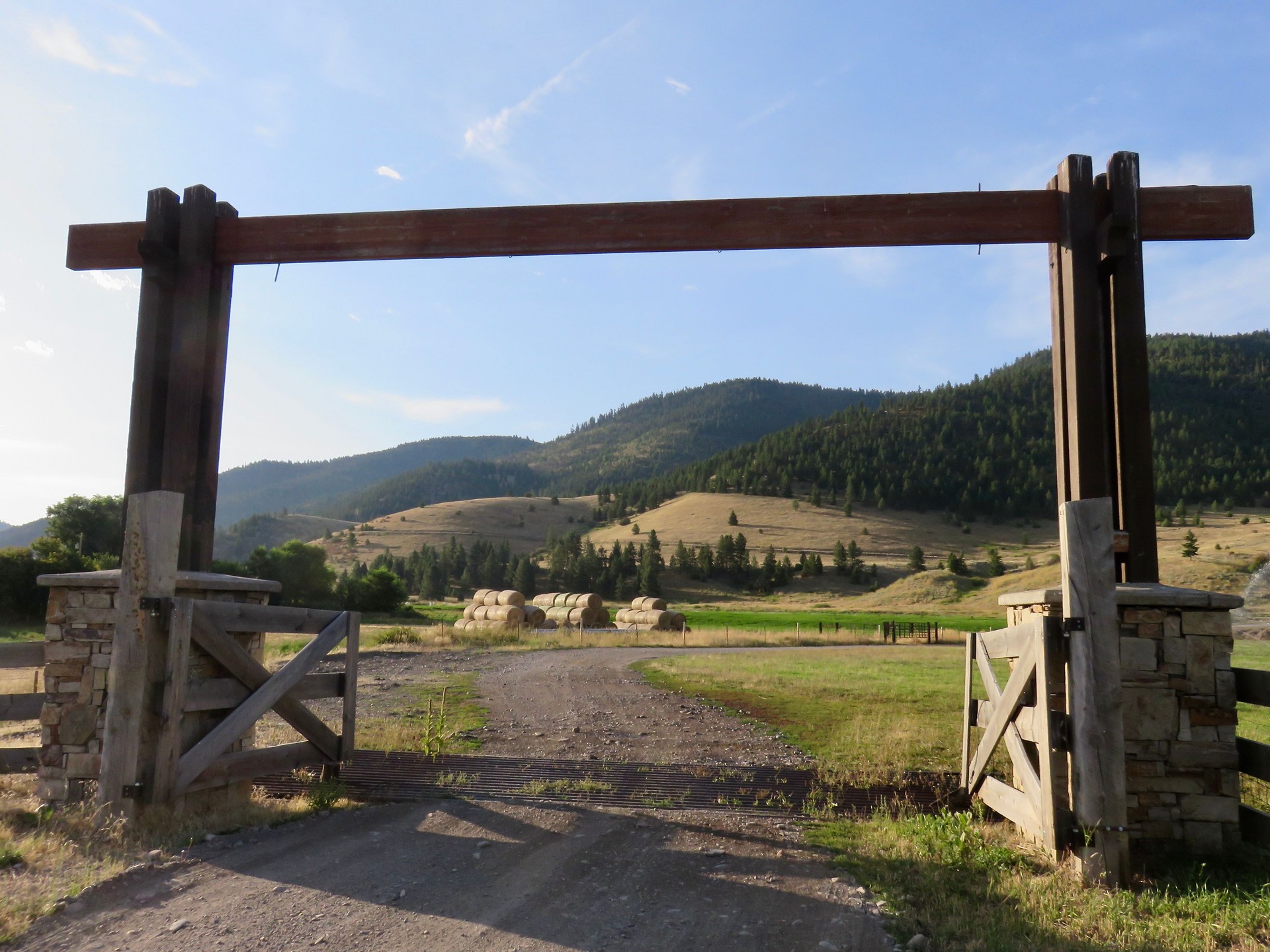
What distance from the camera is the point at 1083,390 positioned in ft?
21.5

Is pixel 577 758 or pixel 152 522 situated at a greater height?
pixel 152 522

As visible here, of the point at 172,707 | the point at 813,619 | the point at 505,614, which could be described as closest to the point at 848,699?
the point at 172,707

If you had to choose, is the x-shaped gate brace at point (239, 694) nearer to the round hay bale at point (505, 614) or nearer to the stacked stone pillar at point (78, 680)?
the stacked stone pillar at point (78, 680)

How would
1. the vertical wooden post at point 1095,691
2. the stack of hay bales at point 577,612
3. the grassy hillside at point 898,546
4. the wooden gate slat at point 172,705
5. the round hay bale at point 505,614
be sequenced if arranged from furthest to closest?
the grassy hillside at point 898,546 → the stack of hay bales at point 577,612 → the round hay bale at point 505,614 → the wooden gate slat at point 172,705 → the vertical wooden post at point 1095,691

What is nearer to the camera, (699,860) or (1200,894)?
(1200,894)

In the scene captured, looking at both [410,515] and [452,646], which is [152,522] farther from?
[410,515]

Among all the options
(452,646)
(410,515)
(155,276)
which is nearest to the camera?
(155,276)

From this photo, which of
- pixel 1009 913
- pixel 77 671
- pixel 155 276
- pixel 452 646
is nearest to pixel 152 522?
pixel 77 671

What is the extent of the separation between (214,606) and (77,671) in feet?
3.55

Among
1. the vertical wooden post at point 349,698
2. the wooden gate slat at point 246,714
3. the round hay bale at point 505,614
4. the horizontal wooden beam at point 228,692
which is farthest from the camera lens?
the round hay bale at point 505,614

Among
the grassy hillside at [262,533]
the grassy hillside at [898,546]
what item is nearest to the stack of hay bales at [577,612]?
the grassy hillside at [898,546]

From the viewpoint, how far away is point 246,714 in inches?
253

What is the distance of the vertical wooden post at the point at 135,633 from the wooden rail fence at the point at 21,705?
934 mm

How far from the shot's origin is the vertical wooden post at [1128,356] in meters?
6.39
